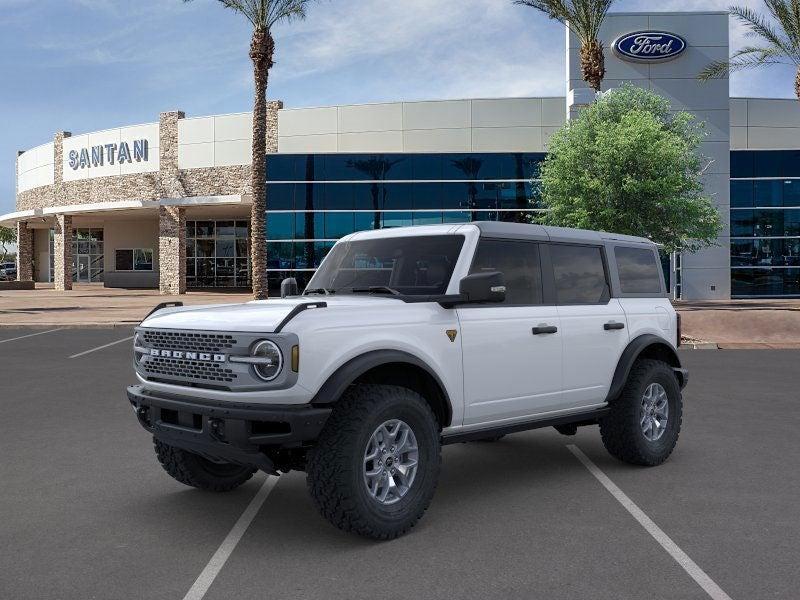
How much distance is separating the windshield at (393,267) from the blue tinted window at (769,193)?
114ft

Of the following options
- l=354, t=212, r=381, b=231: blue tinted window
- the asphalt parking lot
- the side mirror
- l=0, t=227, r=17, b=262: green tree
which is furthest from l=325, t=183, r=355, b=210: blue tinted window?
l=0, t=227, r=17, b=262: green tree

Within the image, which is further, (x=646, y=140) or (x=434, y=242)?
(x=646, y=140)

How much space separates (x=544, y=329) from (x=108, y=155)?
4677 centimetres

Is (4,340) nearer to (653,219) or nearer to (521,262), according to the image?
(521,262)

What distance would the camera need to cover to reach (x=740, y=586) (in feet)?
12.9

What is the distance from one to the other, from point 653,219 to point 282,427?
24.5 meters

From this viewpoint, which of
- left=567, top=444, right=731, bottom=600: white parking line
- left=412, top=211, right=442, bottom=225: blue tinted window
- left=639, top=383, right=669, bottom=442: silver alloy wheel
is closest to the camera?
left=567, top=444, right=731, bottom=600: white parking line

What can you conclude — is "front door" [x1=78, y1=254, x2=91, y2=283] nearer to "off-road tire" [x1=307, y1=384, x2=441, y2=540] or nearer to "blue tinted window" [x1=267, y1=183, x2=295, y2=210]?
"blue tinted window" [x1=267, y1=183, x2=295, y2=210]

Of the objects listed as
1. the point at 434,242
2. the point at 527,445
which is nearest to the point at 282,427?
the point at 434,242

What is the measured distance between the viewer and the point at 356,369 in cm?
450

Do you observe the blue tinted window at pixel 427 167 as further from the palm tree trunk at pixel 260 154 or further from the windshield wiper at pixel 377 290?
the windshield wiper at pixel 377 290

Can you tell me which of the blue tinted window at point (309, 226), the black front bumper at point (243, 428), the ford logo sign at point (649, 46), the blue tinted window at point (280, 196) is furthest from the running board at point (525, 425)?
the ford logo sign at point (649, 46)

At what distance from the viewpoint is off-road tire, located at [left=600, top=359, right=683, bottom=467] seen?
6.38 metres

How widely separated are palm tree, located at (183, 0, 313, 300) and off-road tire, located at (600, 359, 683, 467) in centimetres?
2174
